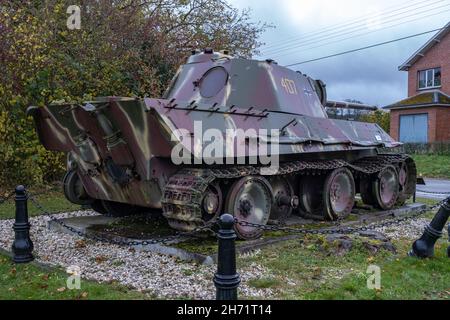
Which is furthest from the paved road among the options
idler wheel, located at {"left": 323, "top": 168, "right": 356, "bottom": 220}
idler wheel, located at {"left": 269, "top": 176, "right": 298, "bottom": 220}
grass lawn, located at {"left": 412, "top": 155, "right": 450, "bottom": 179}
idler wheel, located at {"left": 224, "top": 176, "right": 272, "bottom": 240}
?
idler wheel, located at {"left": 224, "top": 176, "right": 272, "bottom": 240}

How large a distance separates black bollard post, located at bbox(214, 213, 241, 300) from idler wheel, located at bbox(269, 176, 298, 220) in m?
4.02

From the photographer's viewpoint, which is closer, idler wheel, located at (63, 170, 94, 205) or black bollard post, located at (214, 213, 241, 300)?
black bollard post, located at (214, 213, 241, 300)

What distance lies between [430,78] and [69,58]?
26.3 m

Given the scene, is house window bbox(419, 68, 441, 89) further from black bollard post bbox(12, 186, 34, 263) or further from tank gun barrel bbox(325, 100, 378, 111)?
black bollard post bbox(12, 186, 34, 263)

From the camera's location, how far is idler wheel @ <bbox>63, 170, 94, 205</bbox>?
8.50 m

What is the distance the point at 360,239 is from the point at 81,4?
412 inches

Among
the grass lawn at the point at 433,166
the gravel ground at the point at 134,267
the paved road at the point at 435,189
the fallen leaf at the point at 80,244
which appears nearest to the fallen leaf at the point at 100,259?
the gravel ground at the point at 134,267

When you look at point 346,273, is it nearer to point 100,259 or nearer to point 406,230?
point 100,259

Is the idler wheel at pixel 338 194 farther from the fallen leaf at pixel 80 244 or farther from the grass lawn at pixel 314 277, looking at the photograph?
the fallen leaf at pixel 80 244

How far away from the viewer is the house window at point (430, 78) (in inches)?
1273

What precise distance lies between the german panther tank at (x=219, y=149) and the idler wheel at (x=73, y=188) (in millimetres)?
17

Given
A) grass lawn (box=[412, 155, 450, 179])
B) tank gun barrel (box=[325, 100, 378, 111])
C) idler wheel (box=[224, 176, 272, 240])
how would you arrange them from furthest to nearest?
grass lawn (box=[412, 155, 450, 179]) < tank gun barrel (box=[325, 100, 378, 111]) < idler wheel (box=[224, 176, 272, 240])
